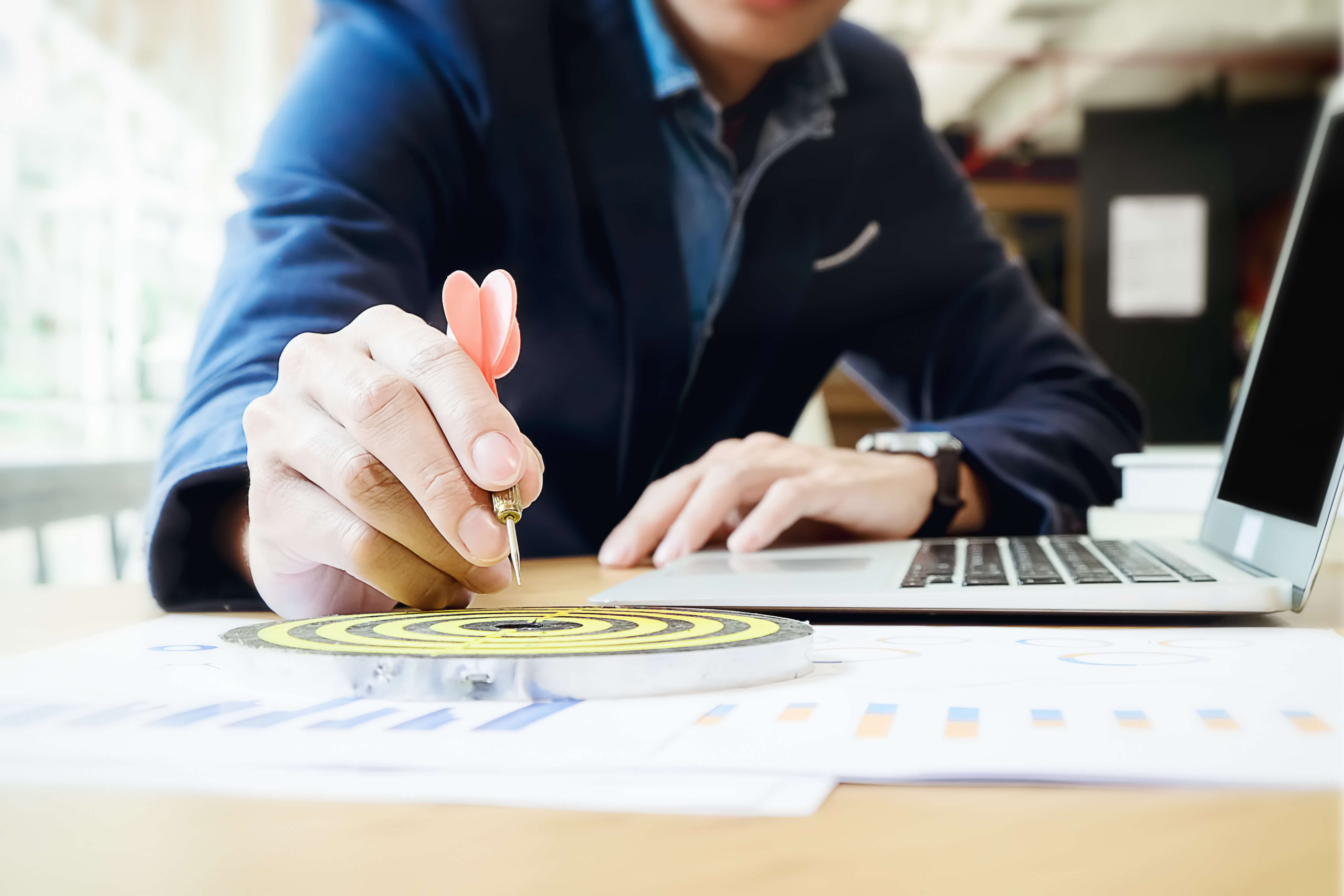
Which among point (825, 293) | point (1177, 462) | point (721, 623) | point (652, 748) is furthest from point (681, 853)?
point (825, 293)

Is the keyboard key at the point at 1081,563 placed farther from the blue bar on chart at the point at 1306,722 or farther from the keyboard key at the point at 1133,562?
the blue bar on chart at the point at 1306,722

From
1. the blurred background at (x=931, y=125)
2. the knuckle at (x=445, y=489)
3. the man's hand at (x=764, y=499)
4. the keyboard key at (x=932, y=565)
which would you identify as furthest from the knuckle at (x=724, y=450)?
the blurred background at (x=931, y=125)

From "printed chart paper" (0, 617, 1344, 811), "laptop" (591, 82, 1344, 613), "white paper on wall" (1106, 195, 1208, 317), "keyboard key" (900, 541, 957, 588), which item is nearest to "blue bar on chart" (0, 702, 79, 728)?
"printed chart paper" (0, 617, 1344, 811)

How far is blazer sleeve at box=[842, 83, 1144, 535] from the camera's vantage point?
3.30 ft

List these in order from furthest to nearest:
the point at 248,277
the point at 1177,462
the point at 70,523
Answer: the point at 70,523, the point at 1177,462, the point at 248,277

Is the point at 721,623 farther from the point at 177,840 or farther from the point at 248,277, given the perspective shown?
the point at 248,277

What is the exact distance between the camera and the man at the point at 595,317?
1.44 feet

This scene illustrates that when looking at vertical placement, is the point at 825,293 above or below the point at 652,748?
above

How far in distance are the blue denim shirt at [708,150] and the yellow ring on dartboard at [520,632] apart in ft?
2.27

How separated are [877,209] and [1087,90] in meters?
2.93

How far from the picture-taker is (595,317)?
40.4 inches

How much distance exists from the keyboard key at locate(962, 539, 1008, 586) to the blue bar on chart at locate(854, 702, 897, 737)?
8.4 inches

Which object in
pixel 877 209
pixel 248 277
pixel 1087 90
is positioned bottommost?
pixel 248 277

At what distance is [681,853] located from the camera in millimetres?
175
